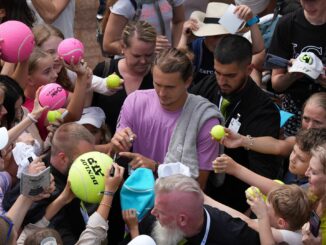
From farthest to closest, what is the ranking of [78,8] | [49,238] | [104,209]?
[78,8], [104,209], [49,238]

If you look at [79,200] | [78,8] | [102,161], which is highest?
[102,161]

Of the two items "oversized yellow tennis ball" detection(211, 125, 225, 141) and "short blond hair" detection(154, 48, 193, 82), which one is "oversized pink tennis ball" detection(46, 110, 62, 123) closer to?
"short blond hair" detection(154, 48, 193, 82)

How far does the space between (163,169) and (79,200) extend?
63 centimetres

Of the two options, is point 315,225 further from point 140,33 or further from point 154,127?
point 140,33

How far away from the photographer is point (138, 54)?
5422 millimetres

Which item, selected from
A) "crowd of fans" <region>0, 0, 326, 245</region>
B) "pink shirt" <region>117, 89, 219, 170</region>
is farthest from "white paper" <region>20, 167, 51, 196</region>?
"pink shirt" <region>117, 89, 219, 170</region>

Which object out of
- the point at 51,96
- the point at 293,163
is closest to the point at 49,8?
the point at 51,96

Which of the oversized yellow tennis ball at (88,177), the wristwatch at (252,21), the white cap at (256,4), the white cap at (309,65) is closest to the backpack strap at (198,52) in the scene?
the wristwatch at (252,21)

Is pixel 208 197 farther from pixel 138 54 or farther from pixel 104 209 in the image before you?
pixel 138 54

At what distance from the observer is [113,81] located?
5355 mm

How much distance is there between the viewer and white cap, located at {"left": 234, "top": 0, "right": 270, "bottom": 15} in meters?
6.50

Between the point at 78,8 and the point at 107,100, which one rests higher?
the point at 107,100

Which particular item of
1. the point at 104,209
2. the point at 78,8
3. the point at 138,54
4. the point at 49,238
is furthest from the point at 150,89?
the point at 78,8

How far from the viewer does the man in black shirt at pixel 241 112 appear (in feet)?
16.5
